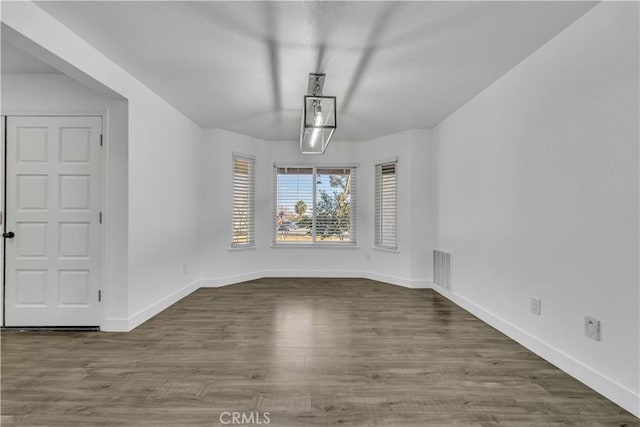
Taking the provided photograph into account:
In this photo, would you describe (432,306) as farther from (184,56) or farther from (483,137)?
(184,56)

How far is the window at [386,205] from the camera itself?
5746mm

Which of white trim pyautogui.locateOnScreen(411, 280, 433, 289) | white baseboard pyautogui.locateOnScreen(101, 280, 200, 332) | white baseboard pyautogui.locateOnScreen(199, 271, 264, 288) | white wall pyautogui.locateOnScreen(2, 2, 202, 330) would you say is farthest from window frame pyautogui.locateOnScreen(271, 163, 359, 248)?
white baseboard pyautogui.locateOnScreen(101, 280, 200, 332)

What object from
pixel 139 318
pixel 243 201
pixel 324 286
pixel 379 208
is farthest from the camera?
pixel 379 208

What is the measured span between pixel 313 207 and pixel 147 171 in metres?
3.15

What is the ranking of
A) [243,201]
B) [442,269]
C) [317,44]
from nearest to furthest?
[317,44]
[442,269]
[243,201]

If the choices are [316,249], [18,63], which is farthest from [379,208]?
[18,63]

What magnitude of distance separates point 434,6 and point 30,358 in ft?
13.2

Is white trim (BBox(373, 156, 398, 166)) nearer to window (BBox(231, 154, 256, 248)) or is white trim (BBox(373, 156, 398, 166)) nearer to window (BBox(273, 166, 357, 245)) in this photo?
window (BBox(273, 166, 357, 245))

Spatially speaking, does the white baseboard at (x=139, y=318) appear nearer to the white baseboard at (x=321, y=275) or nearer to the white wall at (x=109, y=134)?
the white wall at (x=109, y=134)

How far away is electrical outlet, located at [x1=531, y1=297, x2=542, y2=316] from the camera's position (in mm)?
2770

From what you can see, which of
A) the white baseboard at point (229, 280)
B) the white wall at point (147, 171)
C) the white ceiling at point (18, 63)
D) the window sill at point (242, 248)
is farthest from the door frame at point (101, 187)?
the window sill at point (242, 248)

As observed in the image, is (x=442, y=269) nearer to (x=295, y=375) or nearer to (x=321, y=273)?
(x=321, y=273)

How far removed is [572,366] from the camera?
241cm

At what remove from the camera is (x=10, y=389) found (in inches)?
87.8
